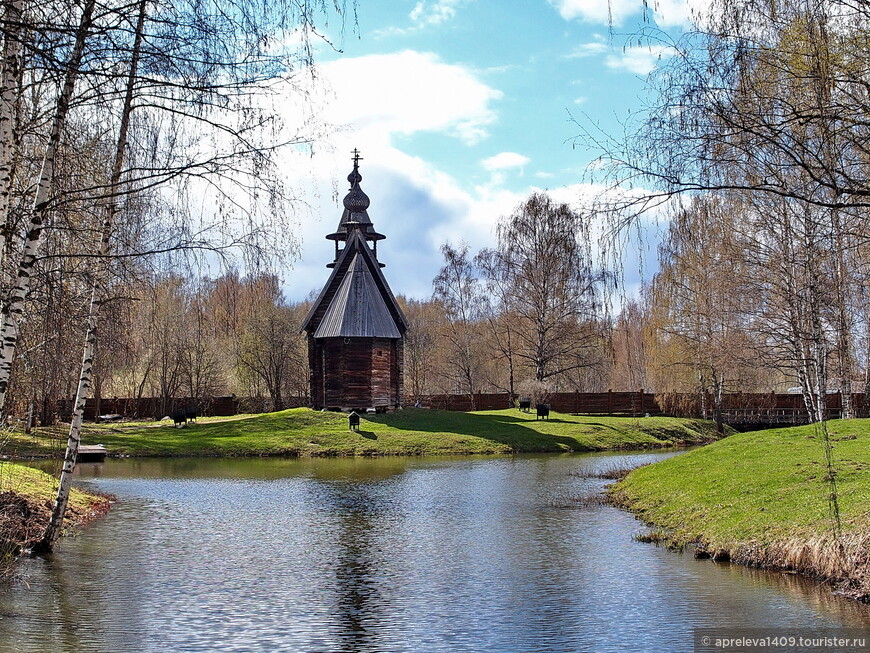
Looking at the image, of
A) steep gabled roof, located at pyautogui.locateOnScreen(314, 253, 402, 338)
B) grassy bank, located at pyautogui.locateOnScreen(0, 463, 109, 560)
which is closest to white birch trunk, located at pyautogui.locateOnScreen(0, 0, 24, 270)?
grassy bank, located at pyautogui.locateOnScreen(0, 463, 109, 560)

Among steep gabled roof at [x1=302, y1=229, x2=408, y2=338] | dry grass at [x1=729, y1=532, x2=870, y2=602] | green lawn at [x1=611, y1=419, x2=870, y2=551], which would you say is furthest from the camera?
steep gabled roof at [x1=302, y1=229, x2=408, y2=338]

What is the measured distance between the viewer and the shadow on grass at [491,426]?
40469 millimetres

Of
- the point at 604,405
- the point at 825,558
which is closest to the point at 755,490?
the point at 825,558

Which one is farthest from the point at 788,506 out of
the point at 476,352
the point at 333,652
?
the point at 476,352

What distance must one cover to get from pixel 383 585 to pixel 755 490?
7.52m

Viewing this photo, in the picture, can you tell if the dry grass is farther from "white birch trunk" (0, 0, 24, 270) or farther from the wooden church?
the wooden church

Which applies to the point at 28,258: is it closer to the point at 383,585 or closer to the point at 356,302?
the point at 383,585

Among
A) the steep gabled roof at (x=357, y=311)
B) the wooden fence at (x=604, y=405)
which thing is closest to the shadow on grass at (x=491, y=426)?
the steep gabled roof at (x=357, y=311)

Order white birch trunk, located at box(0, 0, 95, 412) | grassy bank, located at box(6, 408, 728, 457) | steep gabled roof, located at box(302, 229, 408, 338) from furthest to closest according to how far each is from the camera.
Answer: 1. steep gabled roof, located at box(302, 229, 408, 338)
2. grassy bank, located at box(6, 408, 728, 457)
3. white birch trunk, located at box(0, 0, 95, 412)

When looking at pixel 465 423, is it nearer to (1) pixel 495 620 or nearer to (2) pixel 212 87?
(1) pixel 495 620

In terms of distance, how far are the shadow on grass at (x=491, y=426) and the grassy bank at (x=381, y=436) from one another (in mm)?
48

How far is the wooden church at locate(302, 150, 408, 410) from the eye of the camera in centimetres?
4525

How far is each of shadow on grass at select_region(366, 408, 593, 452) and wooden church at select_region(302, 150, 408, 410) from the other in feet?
5.84

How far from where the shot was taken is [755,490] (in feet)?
49.9
